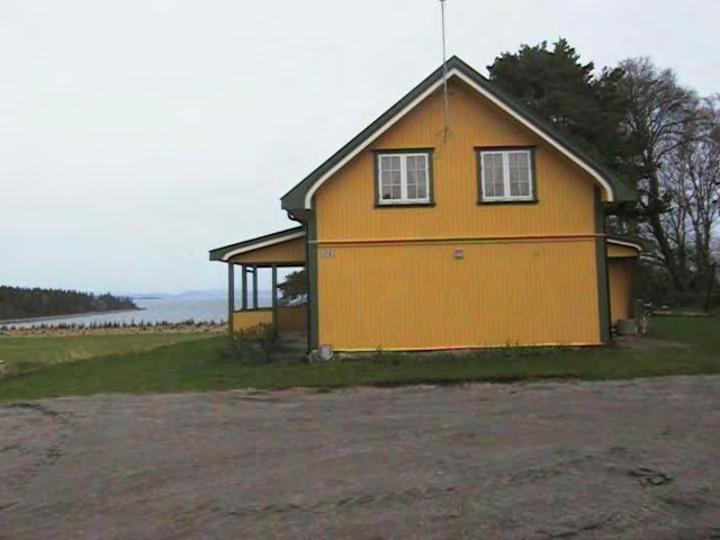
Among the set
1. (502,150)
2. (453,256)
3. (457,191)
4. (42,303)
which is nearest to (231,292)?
(453,256)

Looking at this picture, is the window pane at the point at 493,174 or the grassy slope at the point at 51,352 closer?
the window pane at the point at 493,174

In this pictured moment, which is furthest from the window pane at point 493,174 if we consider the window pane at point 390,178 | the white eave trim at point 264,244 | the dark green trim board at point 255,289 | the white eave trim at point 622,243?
the dark green trim board at point 255,289

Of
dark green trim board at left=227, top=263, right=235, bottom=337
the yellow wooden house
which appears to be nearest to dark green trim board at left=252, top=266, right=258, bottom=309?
dark green trim board at left=227, top=263, right=235, bottom=337

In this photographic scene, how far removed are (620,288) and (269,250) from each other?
38.5 ft

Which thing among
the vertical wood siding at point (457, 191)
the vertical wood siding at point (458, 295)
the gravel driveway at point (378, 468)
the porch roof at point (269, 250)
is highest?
the vertical wood siding at point (457, 191)

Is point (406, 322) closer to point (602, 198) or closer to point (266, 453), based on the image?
point (602, 198)

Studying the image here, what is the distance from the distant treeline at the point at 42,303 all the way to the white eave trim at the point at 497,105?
82.0 metres

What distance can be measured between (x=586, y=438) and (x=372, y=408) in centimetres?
404

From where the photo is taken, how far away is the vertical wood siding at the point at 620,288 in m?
24.7

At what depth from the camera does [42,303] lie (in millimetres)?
101562

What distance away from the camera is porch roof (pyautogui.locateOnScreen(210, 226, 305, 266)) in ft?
68.2

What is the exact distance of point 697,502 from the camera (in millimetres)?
6344

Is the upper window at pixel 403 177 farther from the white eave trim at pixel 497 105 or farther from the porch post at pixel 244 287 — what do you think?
the porch post at pixel 244 287

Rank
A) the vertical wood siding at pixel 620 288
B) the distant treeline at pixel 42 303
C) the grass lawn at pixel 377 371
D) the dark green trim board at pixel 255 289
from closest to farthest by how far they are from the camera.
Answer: the grass lawn at pixel 377 371 < the dark green trim board at pixel 255 289 < the vertical wood siding at pixel 620 288 < the distant treeline at pixel 42 303
